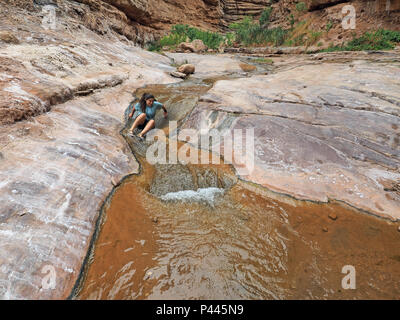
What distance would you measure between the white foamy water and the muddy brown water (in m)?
0.02

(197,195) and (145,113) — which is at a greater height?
(145,113)

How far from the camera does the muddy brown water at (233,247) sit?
1741mm

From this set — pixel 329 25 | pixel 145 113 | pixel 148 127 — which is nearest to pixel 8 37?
pixel 145 113

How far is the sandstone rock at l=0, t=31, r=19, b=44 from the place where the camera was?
4.58m

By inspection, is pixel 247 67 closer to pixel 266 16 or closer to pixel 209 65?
pixel 209 65

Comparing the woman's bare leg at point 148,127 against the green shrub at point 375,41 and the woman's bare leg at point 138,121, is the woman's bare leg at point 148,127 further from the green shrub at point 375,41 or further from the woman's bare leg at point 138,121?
the green shrub at point 375,41

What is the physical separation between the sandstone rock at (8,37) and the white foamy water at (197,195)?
538 cm

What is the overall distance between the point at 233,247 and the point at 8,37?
6583 mm

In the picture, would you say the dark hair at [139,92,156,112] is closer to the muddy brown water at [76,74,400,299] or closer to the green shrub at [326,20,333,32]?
the muddy brown water at [76,74,400,299]

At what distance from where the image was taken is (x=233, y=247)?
2.10m

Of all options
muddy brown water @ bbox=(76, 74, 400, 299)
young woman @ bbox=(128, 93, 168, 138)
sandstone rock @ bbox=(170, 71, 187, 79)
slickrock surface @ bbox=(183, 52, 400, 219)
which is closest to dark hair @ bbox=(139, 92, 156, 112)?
young woman @ bbox=(128, 93, 168, 138)
